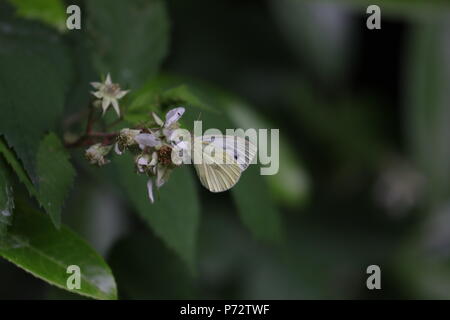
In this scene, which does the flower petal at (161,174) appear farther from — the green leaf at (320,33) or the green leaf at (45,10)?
the green leaf at (320,33)

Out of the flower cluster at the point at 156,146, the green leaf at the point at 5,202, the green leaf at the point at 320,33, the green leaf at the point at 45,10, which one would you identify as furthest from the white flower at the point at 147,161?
the green leaf at the point at 320,33

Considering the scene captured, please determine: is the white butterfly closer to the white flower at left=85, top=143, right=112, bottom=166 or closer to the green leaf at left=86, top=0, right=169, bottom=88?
the white flower at left=85, top=143, right=112, bottom=166

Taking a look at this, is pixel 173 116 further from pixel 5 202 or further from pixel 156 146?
pixel 5 202

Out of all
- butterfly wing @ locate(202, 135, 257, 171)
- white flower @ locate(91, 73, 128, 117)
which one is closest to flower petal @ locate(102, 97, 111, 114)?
white flower @ locate(91, 73, 128, 117)

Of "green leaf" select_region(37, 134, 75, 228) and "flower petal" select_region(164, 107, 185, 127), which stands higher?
"flower petal" select_region(164, 107, 185, 127)

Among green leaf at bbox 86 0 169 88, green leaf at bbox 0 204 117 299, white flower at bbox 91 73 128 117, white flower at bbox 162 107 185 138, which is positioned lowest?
green leaf at bbox 0 204 117 299

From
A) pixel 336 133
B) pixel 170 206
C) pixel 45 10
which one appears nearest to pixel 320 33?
pixel 336 133
